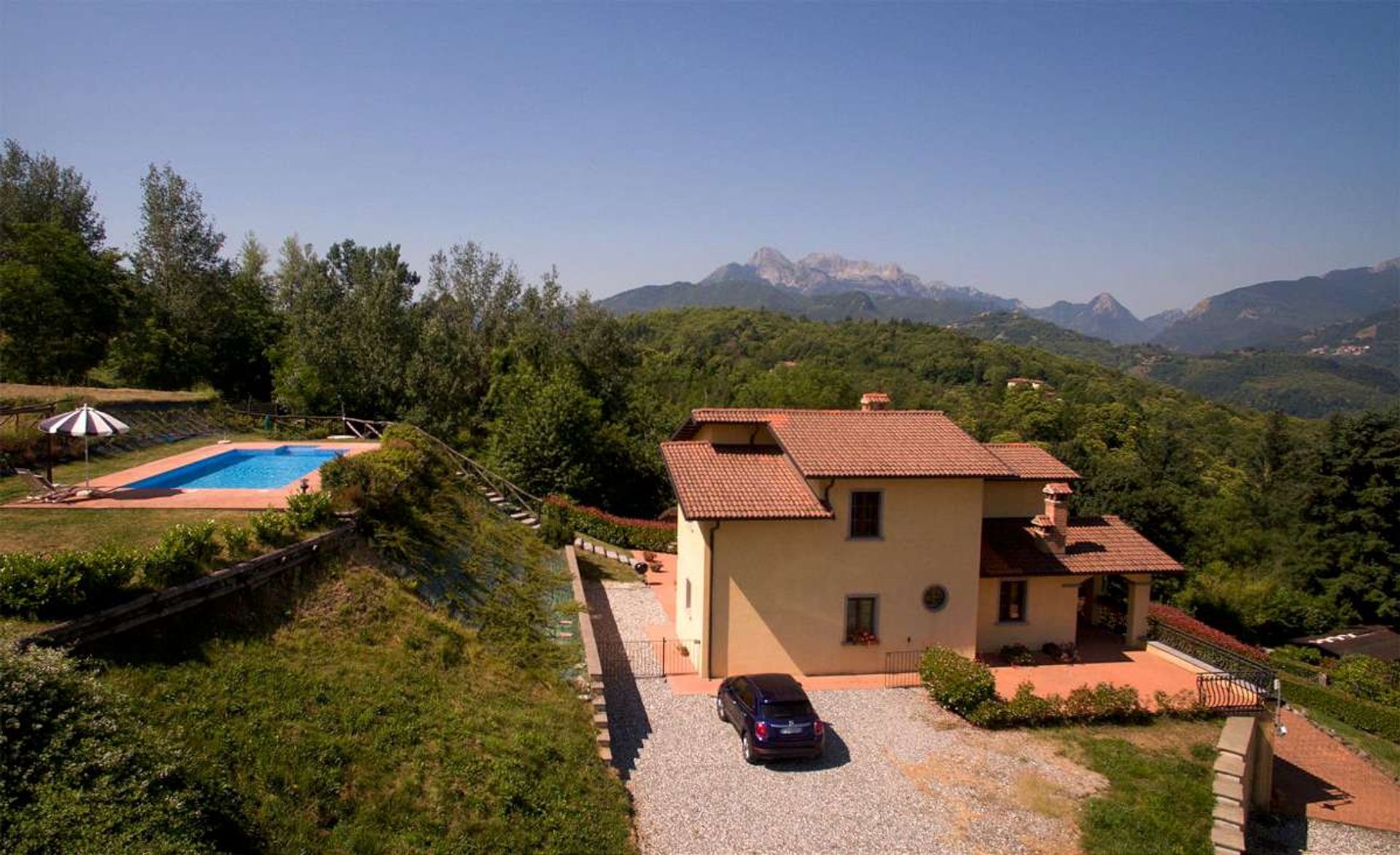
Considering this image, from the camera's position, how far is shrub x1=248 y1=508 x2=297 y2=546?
46.5 feet

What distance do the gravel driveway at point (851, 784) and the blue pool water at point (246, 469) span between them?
11.2 meters

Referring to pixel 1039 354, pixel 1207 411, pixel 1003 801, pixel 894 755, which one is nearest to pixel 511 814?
pixel 894 755

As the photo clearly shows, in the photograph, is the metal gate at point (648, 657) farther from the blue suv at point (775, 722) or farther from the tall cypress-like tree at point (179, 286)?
the tall cypress-like tree at point (179, 286)

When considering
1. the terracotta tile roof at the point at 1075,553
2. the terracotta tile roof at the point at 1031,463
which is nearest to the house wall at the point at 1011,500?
the terracotta tile roof at the point at 1075,553

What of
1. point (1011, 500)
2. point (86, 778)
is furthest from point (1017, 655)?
point (86, 778)

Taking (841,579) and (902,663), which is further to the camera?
(902,663)

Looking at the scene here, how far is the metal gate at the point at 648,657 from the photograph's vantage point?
1861 centimetres

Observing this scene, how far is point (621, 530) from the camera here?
31078 mm

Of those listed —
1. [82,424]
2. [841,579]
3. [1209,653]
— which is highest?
[82,424]

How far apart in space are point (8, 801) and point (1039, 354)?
160280 mm

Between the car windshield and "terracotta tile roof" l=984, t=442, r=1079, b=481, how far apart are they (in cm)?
927

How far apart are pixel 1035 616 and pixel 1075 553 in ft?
7.45

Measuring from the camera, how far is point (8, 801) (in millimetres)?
7473

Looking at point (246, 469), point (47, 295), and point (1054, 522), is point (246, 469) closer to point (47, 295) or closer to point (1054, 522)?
point (47, 295)
